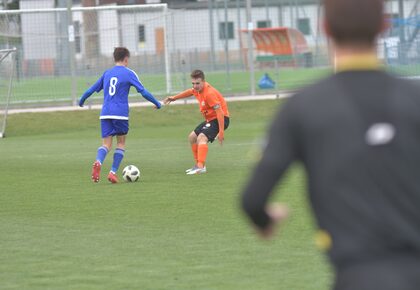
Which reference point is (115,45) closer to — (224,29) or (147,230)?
(224,29)


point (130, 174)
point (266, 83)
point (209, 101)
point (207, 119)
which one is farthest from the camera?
point (266, 83)

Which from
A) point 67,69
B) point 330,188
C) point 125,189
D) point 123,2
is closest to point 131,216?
point 125,189

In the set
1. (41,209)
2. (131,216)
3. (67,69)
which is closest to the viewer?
(131,216)

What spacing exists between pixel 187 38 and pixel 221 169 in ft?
58.8

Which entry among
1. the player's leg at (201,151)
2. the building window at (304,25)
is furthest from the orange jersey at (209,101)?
the building window at (304,25)

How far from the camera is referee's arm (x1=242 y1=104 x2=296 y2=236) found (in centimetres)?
364

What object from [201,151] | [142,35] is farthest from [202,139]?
[142,35]

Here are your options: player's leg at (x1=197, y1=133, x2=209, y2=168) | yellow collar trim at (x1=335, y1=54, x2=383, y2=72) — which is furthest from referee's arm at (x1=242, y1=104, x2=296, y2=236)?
player's leg at (x1=197, y1=133, x2=209, y2=168)

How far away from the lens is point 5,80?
92.4 feet

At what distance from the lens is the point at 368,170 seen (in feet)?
11.7

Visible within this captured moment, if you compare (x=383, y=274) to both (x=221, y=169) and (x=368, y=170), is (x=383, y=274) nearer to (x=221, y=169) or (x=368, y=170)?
(x=368, y=170)

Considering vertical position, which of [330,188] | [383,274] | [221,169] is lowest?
[221,169]

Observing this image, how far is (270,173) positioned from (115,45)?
29845mm

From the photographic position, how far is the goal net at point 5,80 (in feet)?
88.7
